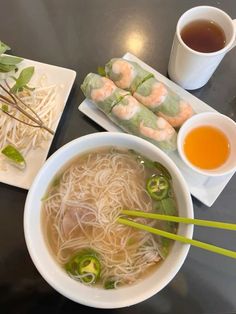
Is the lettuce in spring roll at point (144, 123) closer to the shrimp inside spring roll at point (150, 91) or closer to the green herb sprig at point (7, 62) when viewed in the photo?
the shrimp inside spring roll at point (150, 91)

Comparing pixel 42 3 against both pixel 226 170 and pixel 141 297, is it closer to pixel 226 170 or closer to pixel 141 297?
pixel 226 170

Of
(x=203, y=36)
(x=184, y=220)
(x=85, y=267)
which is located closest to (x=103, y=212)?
(x=85, y=267)

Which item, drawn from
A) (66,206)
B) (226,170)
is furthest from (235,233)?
(66,206)

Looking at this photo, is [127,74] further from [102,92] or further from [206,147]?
[206,147]

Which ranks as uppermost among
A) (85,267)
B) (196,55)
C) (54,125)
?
(196,55)

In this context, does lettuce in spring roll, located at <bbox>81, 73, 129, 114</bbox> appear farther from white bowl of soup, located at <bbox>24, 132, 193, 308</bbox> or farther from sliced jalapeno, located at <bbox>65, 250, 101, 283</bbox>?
sliced jalapeno, located at <bbox>65, 250, 101, 283</bbox>

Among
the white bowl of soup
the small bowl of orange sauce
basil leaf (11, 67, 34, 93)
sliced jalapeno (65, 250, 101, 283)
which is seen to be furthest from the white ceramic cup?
sliced jalapeno (65, 250, 101, 283)

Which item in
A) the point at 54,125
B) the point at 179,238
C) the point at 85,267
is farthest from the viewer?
the point at 54,125
